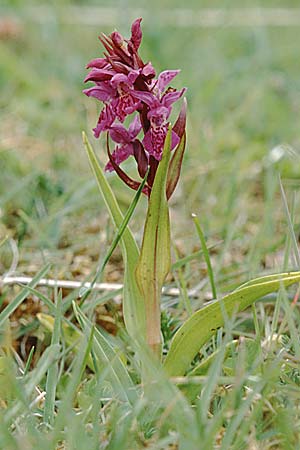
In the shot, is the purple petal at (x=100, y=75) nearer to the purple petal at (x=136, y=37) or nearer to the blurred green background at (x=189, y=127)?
the purple petal at (x=136, y=37)

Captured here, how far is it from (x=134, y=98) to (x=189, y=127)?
70.9 inches

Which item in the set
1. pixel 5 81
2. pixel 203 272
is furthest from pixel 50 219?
pixel 5 81

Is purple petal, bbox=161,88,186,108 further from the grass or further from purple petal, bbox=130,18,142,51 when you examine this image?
the grass

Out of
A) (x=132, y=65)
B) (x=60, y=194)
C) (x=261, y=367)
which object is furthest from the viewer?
(x=60, y=194)

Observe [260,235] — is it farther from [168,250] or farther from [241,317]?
[168,250]

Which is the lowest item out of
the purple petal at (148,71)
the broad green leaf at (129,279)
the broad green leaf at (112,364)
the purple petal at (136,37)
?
the broad green leaf at (112,364)

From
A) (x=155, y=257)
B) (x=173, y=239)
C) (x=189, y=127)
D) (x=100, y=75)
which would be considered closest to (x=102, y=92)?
(x=100, y=75)

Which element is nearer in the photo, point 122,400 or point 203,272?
point 122,400

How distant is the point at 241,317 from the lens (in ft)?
5.58

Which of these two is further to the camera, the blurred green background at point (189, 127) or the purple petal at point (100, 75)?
the blurred green background at point (189, 127)

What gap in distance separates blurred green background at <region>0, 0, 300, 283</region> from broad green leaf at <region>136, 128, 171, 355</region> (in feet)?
0.93

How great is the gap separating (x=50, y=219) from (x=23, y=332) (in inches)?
18.6

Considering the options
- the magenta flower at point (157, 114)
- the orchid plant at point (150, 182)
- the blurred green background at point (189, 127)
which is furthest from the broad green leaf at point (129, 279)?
the blurred green background at point (189, 127)

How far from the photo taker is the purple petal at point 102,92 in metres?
1.30
